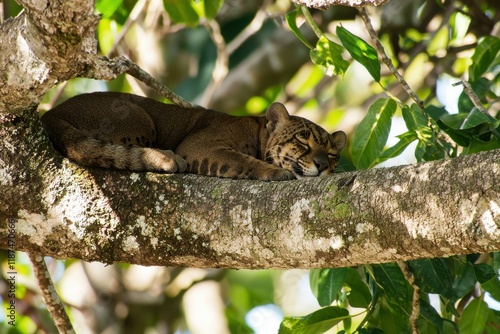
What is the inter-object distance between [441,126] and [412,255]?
Answer: 1.67 metres

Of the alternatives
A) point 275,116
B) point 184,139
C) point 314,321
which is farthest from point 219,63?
point 314,321

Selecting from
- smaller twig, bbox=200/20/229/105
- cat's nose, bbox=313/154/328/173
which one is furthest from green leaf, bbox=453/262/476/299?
smaller twig, bbox=200/20/229/105

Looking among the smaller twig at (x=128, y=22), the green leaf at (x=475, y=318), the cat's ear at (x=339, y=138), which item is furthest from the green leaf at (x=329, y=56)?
the smaller twig at (x=128, y=22)

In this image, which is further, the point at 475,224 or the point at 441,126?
the point at 441,126

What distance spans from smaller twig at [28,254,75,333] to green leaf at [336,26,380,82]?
2557 millimetres

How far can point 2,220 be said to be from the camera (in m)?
4.19

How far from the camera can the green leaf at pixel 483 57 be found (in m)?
5.99

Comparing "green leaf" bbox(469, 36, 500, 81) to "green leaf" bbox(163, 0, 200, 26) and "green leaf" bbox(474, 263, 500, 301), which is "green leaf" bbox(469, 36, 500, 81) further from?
"green leaf" bbox(163, 0, 200, 26)

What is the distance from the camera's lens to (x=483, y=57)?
19.8ft

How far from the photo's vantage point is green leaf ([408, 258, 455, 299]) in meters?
4.80

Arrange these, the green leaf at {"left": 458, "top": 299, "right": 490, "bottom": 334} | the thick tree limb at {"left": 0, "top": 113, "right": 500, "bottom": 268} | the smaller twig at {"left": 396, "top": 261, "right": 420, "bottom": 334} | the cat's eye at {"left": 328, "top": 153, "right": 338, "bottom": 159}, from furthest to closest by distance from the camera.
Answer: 1. the cat's eye at {"left": 328, "top": 153, "right": 338, "bottom": 159}
2. the green leaf at {"left": 458, "top": 299, "right": 490, "bottom": 334}
3. the smaller twig at {"left": 396, "top": 261, "right": 420, "bottom": 334}
4. the thick tree limb at {"left": 0, "top": 113, "right": 500, "bottom": 268}

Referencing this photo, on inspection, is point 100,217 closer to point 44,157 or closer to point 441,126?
point 44,157

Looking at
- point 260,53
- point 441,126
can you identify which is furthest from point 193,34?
point 441,126

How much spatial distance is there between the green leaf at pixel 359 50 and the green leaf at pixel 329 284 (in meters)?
1.39
